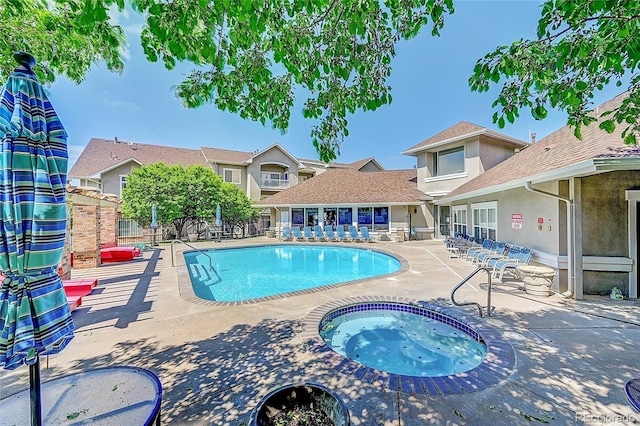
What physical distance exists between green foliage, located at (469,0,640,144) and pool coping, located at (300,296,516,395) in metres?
3.29

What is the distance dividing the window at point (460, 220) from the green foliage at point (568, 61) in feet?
39.2

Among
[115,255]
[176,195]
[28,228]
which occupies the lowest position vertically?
[115,255]

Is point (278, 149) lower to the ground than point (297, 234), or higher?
higher

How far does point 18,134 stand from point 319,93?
3513 mm

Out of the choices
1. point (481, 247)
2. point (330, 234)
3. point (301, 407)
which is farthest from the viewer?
point (330, 234)

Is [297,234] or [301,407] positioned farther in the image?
[297,234]

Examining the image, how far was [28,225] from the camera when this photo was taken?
1.93 meters

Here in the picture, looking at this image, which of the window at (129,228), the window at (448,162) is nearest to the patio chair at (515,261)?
the window at (448,162)

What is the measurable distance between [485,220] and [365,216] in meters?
9.78

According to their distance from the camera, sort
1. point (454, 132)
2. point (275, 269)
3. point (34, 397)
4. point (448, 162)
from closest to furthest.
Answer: point (34, 397), point (275, 269), point (454, 132), point (448, 162)

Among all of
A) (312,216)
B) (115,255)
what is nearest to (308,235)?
(312,216)

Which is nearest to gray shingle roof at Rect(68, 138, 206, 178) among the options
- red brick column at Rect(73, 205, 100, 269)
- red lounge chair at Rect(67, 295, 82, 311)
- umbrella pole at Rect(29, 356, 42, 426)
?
red brick column at Rect(73, 205, 100, 269)

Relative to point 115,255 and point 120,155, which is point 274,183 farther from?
point 115,255

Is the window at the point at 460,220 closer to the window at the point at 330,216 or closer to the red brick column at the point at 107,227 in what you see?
the window at the point at 330,216
